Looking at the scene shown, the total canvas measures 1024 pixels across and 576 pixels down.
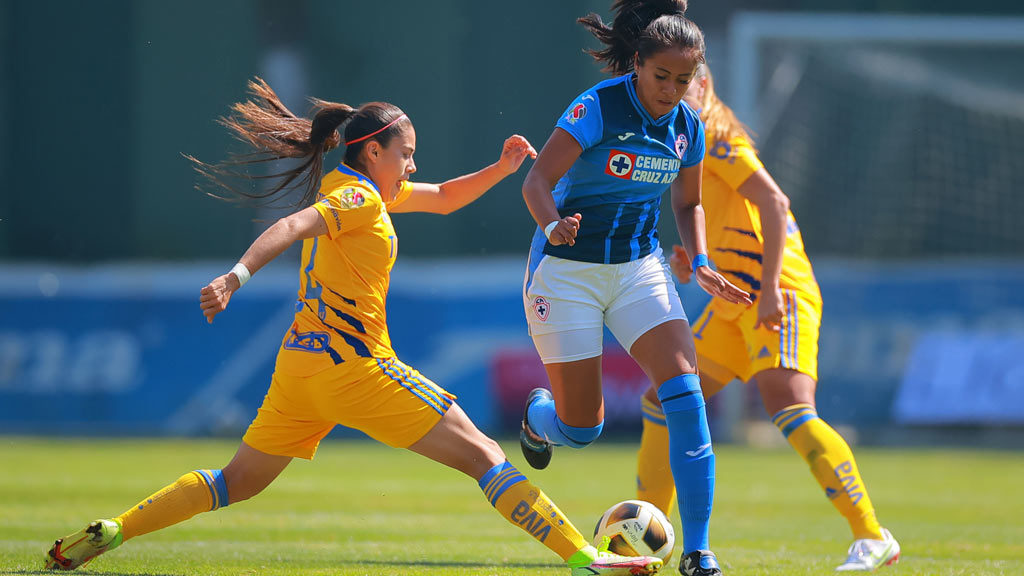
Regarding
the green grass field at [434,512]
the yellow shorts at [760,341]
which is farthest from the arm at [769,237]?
the green grass field at [434,512]

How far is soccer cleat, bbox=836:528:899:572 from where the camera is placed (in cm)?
579

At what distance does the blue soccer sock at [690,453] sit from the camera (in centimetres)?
513

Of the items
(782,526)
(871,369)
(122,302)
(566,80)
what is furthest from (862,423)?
(122,302)

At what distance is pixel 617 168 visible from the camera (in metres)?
5.29

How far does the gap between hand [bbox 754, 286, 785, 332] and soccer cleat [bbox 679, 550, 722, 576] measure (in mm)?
1318

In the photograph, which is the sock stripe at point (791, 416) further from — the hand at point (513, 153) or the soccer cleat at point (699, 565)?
the hand at point (513, 153)

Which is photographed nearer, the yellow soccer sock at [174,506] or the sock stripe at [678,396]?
the sock stripe at [678,396]

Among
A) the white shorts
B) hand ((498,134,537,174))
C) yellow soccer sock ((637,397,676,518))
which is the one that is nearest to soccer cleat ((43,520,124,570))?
the white shorts

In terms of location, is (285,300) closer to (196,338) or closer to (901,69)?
(196,338)

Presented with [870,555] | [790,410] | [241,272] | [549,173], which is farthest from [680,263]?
[241,272]

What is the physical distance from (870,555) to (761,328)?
1174 millimetres

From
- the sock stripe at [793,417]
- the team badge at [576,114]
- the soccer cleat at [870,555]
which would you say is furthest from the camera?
the sock stripe at [793,417]

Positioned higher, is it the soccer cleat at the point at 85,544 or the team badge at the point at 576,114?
the team badge at the point at 576,114

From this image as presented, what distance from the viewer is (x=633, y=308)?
5.33 m
